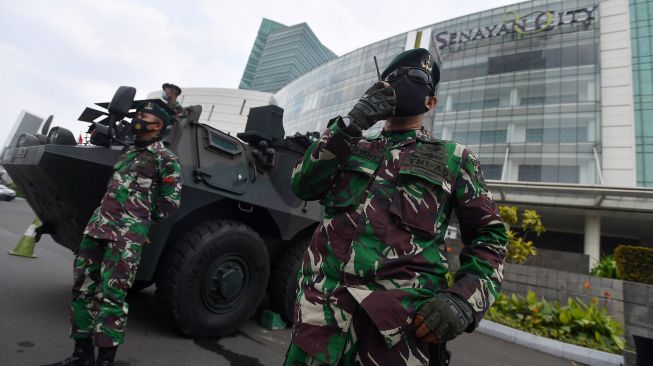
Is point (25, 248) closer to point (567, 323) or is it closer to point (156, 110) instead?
point (156, 110)

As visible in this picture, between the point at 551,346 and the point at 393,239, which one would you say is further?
the point at 551,346

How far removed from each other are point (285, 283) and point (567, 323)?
4866 millimetres

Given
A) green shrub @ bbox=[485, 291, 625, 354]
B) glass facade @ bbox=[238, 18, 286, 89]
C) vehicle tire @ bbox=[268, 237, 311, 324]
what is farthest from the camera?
glass facade @ bbox=[238, 18, 286, 89]

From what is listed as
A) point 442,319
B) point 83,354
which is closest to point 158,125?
point 83,354

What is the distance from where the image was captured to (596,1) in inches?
1072

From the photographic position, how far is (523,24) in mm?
28734

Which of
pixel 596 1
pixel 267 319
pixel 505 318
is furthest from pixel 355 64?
pixel 267 319

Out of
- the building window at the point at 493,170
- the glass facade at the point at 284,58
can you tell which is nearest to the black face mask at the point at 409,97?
the building window at the point at 493,170

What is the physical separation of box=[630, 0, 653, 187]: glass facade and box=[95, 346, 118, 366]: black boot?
27705mm

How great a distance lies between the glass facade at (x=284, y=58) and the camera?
104688 millimetres

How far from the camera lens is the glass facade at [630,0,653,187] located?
22.2 metres

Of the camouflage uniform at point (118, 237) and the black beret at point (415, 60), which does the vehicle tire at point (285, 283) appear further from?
the black beret at point (415, 60)

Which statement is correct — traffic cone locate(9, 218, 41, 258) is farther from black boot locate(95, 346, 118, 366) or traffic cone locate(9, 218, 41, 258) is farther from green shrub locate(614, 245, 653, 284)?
green shrub locate(614, 245, 653, 284)

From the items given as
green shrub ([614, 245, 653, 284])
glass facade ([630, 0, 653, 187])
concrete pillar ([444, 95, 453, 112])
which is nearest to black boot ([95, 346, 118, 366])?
green shrub ([614, 245, 653, 284])
